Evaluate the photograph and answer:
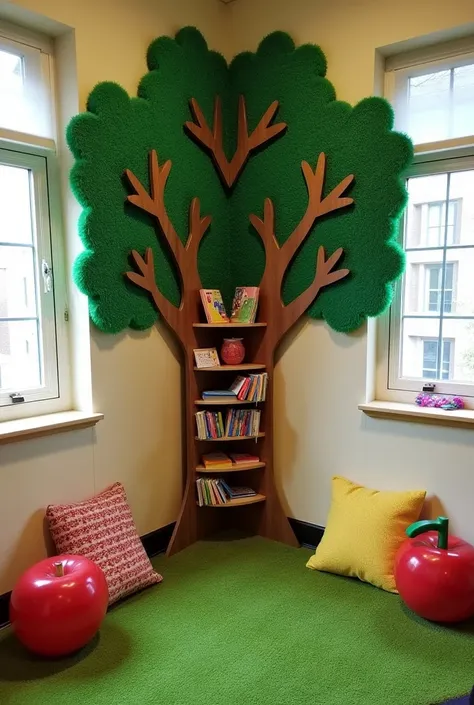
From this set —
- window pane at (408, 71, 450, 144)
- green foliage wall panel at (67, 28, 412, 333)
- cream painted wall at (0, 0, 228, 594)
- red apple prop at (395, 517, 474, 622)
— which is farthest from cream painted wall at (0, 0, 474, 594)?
red apple prop at (395, 517, 474, 622)

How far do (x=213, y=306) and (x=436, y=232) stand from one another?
117cm

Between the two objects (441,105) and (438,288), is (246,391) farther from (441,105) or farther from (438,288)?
(441,105)

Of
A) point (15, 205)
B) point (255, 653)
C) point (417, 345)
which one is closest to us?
point (255, 653)

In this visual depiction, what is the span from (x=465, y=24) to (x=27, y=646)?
305cm

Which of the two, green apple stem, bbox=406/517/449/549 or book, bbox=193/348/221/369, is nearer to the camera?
green apple stem, bbox=406/517/449/549

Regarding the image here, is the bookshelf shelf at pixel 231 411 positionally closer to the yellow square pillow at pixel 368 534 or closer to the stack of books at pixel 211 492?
the stack of books at pixel 211 492

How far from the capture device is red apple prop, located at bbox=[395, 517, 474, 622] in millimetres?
2117

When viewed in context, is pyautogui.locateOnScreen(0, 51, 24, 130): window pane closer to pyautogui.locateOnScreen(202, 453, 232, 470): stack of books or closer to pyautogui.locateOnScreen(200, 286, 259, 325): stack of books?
pyautogui.locateOnScreen(200, 286, 259, 325): stack of books

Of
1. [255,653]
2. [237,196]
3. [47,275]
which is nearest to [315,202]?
[237,196]

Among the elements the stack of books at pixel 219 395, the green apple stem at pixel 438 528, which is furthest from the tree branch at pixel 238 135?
the green apple stem at pixel 438 528

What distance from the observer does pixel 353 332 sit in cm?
273

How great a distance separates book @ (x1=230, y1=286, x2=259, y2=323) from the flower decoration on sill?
3.12 feet

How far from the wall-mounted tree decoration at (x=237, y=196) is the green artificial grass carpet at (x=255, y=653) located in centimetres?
56

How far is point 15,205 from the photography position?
2391 millimetres
